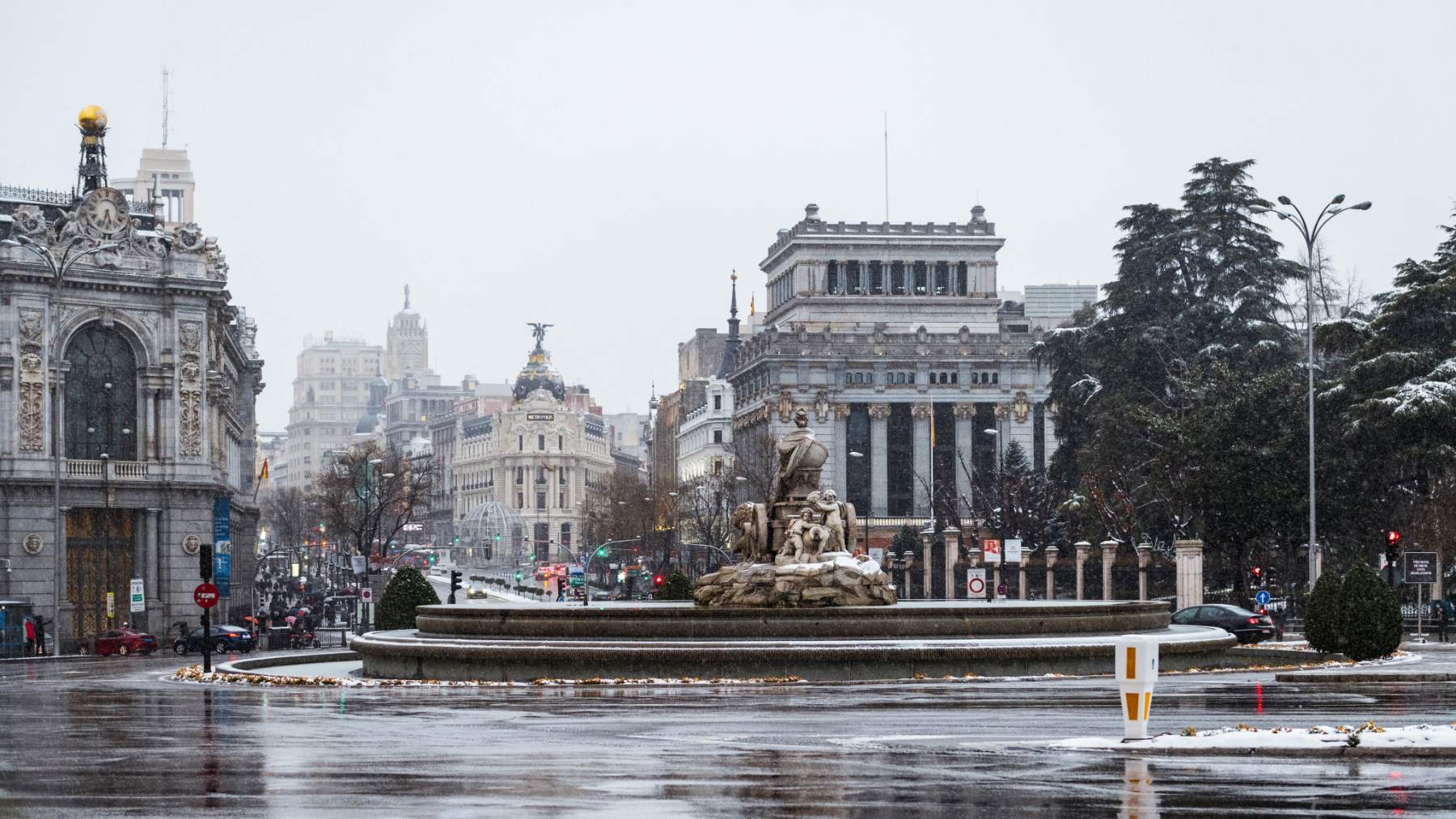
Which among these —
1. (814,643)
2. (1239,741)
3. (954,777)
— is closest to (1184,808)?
(954,777)

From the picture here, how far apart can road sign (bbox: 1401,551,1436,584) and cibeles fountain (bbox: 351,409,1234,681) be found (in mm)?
14194

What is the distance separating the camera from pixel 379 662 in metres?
39.6

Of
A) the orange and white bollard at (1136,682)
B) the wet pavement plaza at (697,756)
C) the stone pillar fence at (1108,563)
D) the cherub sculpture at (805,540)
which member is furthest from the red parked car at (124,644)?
the orange and white bollard at (1136,682)

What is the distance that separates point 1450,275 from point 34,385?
47089mm

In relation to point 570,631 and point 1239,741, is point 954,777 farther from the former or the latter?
point 570,631

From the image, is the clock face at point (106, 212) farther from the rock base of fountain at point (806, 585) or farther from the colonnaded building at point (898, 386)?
the colonnaded building at point (898, 386)

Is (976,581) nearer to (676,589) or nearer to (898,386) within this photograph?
(676,589)

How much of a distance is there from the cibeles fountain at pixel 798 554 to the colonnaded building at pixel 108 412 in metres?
38.8

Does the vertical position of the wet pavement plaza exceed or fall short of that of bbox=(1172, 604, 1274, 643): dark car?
it exceeds it

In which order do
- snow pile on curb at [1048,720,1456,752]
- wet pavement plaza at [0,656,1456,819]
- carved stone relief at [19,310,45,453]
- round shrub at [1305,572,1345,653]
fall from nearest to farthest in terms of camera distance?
wet pavement plaza at [0,656,1456,819]
snow pile on curb at [1048,720,1456,752]
round shrub at [1305,572,1345,653]
carved stone relief at [19,310,45,453]

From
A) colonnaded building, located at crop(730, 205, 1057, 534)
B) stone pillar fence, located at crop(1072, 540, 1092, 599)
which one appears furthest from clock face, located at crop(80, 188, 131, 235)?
colonnaded building, located at crop(730, 205, 1057, 534)

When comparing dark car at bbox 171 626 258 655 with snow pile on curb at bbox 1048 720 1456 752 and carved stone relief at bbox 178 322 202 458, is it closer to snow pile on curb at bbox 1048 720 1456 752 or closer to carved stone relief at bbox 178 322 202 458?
carved stone relief at bbox 178 322 202 458

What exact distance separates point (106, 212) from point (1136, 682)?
62983 mm

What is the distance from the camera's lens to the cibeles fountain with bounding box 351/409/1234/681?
35406 mm
